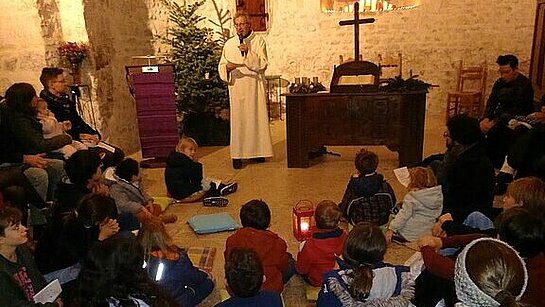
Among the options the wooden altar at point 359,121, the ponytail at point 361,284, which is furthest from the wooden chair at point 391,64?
the ponytail at point 361,284

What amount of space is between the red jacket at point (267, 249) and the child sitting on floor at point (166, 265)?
0.82 ft

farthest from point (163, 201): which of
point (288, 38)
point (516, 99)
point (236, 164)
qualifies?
point (288, 38)

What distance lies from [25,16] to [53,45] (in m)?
0.42

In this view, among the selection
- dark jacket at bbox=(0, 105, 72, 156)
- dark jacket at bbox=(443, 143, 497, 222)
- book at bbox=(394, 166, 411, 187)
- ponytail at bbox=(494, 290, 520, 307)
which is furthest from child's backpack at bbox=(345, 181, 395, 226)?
dark jacket at bbox=(0, 105, 72, 156)

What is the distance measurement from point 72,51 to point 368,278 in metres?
4.91

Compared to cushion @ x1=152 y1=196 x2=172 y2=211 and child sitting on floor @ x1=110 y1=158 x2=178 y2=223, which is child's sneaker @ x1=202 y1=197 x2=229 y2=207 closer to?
cushion @ x1=152 y1=196 x2=172 y2=211

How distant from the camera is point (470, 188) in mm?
3098

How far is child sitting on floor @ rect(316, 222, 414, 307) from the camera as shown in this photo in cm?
194

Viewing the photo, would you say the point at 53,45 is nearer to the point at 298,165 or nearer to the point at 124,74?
the point at 124,74

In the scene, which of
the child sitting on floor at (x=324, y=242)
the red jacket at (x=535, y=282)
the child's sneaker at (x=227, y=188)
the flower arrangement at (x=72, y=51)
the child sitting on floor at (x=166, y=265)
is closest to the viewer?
the red jacket at (x=535, y=282)

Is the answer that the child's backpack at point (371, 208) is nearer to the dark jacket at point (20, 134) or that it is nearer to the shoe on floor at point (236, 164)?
the shoe on floor at point (236, 164)

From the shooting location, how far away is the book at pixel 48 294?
6.83 ft

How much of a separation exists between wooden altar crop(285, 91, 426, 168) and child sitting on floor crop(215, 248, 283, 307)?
143 inches

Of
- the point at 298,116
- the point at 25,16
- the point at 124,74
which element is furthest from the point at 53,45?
the point at 298,116
